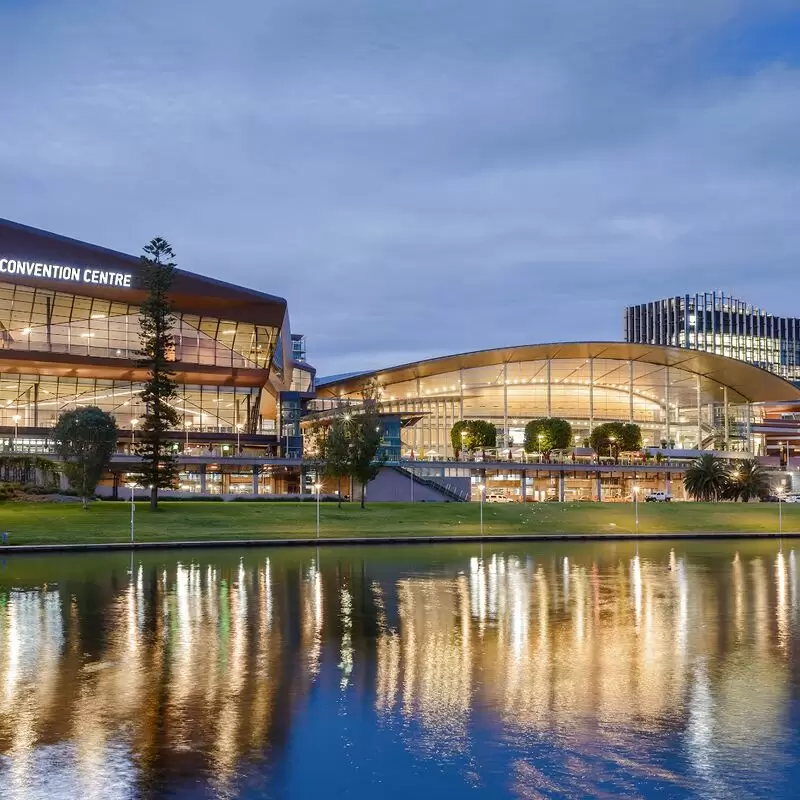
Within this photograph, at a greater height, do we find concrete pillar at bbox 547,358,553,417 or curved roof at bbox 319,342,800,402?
curved roof at bbox 319,342,800,402

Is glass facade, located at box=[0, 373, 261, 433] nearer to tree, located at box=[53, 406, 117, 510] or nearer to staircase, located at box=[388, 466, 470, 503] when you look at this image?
staircase, located at box=[388, 466, 470, 503]

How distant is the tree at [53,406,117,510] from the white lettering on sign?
29724 millimetres

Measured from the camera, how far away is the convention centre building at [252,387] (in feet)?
312

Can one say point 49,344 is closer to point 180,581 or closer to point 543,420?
point 543,420

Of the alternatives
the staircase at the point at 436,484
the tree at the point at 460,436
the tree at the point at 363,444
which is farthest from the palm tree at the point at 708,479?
the tree at the point at 363,444

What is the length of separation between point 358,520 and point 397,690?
4992 cm

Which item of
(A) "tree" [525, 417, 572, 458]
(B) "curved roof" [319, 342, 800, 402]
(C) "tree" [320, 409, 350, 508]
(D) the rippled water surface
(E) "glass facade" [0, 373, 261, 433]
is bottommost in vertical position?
(D) the rippled water surface

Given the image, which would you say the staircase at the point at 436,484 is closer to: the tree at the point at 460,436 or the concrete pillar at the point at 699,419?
Answer: the tree at the point at 460,436

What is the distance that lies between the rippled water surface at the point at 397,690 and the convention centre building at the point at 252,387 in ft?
181

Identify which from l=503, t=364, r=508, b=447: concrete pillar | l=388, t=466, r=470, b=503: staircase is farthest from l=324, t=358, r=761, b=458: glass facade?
l=388, t=466, r=470, b=503: staircase

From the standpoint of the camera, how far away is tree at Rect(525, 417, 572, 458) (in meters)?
117

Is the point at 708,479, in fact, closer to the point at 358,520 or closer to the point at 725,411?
the point at 725,411

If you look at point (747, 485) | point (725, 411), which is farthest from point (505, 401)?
point (747, 485)

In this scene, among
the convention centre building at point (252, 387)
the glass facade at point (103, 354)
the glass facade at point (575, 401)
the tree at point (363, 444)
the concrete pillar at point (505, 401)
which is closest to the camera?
the tree at point (363, 444)
